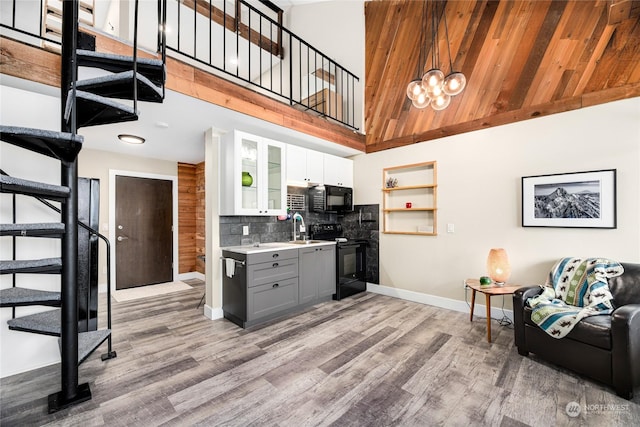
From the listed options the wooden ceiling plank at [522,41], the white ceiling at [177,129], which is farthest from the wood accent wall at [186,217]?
the wooden ceiling plank at [522,41]

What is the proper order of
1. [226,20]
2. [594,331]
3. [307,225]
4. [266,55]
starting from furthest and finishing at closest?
[266,55]
[226,20]
[307,225]
[594,331]

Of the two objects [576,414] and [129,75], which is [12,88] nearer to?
[129,75]

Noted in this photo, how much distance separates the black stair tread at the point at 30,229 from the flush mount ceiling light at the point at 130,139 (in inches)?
100

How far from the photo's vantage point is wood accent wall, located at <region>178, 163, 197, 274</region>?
5.46m

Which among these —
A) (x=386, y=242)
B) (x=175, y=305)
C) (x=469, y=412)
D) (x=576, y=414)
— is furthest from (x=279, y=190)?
(x=576, y=414)

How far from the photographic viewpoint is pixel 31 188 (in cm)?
145

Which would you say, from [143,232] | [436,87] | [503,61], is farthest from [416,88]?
[143,232]

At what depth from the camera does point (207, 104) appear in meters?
2.61

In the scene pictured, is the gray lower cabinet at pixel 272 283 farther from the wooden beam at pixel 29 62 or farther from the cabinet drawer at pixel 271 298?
the wooden beam at pixel 29 62

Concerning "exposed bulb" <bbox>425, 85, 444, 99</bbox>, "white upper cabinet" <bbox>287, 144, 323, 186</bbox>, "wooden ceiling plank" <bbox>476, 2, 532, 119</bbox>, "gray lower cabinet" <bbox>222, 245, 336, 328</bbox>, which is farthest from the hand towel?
"wooden ceiling plank" <bbox>476, 2, 532, 119</bbox>

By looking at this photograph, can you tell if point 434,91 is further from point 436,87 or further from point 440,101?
point 440,101

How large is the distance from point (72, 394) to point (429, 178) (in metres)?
4.32

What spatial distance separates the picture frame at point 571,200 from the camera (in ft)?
8.61

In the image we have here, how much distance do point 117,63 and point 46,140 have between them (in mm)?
658
